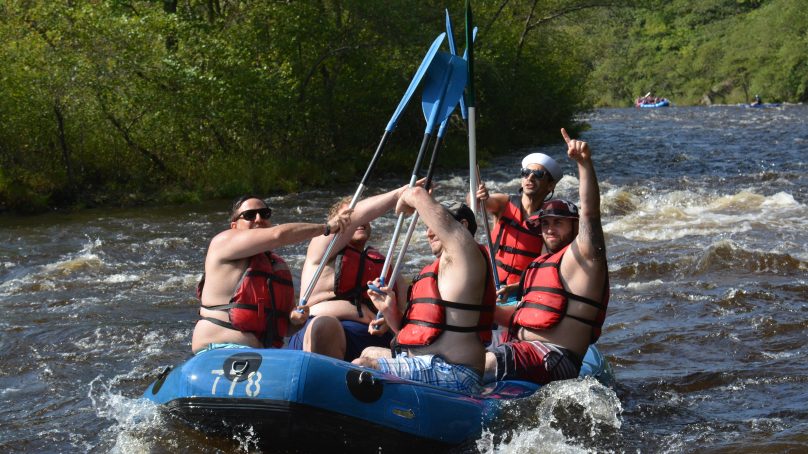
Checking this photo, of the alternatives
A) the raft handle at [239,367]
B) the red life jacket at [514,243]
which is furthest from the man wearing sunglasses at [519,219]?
the raft handle at [239,367]

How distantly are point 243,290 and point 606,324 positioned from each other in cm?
375

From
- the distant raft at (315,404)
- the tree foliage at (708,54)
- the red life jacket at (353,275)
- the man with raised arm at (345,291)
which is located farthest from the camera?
the tree foliage at (708,54)

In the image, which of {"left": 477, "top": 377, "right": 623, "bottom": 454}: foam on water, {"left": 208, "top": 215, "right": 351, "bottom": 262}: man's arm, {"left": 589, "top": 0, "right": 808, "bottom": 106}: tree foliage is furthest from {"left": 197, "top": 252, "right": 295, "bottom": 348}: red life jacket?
{"left": 589, "top": 0, "right": 808, "bottom": 106}: tree foliage

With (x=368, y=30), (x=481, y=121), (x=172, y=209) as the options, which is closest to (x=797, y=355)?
(x=172, y=209)

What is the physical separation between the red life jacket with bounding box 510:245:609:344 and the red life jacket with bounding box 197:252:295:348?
1.33 meters

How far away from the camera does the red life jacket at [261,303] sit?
5199 millimetres

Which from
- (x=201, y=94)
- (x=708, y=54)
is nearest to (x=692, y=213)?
(x=201, y=94)

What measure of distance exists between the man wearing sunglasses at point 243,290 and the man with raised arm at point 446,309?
0.66 metres

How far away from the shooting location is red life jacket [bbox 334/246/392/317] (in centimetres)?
574

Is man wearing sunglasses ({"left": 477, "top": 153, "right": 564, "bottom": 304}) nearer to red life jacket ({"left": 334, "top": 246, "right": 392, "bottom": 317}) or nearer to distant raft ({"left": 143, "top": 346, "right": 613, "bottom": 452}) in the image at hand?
red life jacket ({"left": 334, "top": 246, "right": 392, "bottom": 317})

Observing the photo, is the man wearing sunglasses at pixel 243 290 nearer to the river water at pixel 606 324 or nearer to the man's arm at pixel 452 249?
the river water at pixel 606 324

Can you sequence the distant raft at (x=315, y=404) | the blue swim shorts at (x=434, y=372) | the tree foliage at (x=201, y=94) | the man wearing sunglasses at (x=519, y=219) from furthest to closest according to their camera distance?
the tree foliage at (x=201, y=94), the man wearing sunglasses at (x=519, y=219), the blue swim shorts at (x=434, y=372), the distant raft at (x=315, y=404)

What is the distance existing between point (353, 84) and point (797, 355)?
1369 centimetres

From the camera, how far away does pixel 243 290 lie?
5.19 m
